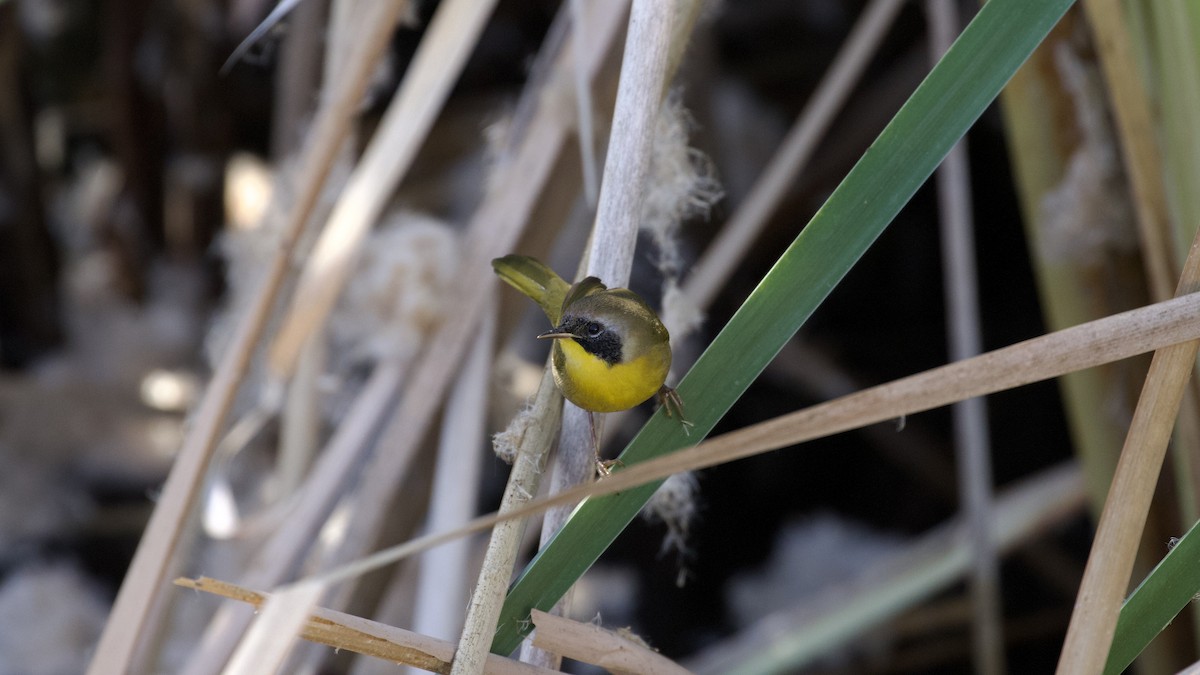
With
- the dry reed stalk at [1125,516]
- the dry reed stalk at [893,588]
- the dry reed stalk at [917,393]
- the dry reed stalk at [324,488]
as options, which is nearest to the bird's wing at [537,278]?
the dry reed stalk at [324,488]

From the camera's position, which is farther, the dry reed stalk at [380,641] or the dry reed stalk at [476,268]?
the dry reed stalk at [476,268]

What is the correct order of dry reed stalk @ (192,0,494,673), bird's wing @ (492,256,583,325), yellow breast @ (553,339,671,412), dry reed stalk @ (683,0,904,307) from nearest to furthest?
yellow breast @ (553,339,671,412), bird's wing @ (492,256,583,325), dry reed stalk @ (192,0,494,673), dry reed stalk @ (683,0,904,307)

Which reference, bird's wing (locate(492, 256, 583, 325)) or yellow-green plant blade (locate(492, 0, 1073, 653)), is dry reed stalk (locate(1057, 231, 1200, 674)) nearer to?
yellow-green plant blade (locate(492, 0, 1073, 653))

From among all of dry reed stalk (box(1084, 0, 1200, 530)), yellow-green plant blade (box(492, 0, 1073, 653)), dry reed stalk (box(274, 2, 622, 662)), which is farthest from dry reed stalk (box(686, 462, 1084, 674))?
yellow-green plant blade (box(492, 0, 1073, 653))

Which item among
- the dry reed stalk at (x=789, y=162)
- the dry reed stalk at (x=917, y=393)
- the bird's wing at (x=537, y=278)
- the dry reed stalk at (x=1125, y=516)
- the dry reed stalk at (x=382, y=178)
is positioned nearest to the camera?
the dry reed stalk at (x=917, y=393)

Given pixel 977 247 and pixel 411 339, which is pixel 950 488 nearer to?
pixel 977 247

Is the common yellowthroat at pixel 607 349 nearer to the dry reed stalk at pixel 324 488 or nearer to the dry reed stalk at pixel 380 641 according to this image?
the dry reed stalk at pixel 380 641

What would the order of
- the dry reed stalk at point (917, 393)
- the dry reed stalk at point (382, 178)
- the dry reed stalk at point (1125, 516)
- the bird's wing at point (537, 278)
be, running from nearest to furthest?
the dry reed stalk at point (917, 393) → the dry reed stalk at point (1125, 516) → the bird's wing at point (537, 278) → the dry reed stalk at point (382, 178)

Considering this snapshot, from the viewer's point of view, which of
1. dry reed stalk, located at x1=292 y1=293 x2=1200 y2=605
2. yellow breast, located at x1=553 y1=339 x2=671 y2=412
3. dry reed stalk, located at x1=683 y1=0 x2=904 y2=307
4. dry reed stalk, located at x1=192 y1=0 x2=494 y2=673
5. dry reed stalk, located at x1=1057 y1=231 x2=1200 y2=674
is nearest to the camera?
dry reed stalk, located at x1=292 y1=293 x2=1200 y2=605
